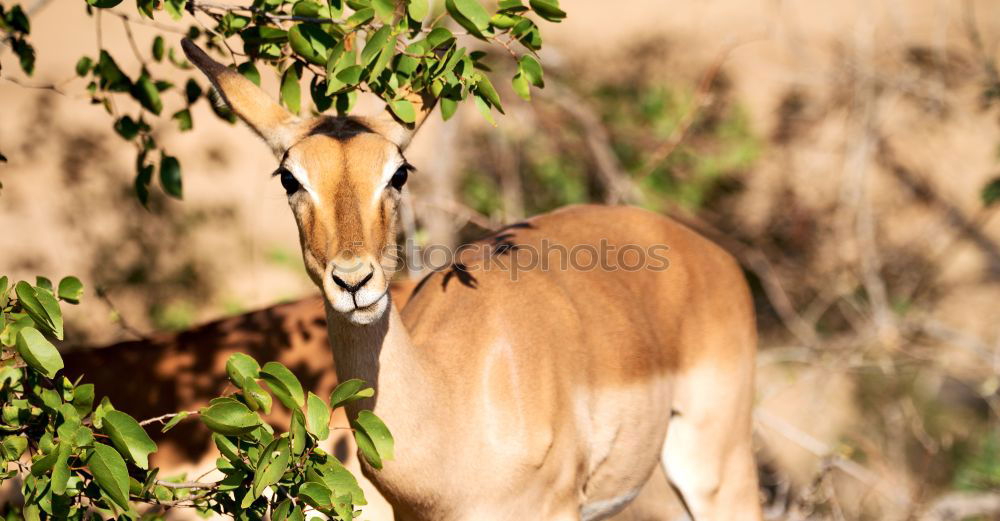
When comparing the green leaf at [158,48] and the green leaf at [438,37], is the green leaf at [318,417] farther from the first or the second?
the green leaf at [158,48]

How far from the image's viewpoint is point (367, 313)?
2984 mm

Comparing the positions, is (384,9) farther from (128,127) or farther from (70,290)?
(128,127)

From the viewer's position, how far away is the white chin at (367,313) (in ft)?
9.77

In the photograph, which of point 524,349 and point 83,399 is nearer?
point 83,399

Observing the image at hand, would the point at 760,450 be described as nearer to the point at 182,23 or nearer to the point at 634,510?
the point at 634,510

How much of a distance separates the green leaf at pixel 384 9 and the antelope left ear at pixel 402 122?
31 centimetres

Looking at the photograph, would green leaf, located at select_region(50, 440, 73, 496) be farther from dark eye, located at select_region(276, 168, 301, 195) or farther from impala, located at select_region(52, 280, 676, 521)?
impala, located at select_region(52, 280, 676, 521)

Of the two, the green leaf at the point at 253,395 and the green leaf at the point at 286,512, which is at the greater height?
the green leaf at the point at 253,395

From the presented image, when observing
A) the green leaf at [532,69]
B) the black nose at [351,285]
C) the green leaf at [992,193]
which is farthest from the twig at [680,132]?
the black nose at [351,285]

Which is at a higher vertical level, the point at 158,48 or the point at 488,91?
the point at 488,91

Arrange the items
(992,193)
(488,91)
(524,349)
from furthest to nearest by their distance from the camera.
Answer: (992,193)
(524,349)
(488,91)

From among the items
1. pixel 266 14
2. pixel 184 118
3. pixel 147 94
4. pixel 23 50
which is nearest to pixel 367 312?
pixel 266 14

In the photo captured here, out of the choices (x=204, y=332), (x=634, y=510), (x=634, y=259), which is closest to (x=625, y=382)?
(x=634, y=259)

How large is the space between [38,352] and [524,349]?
1.76 metres
